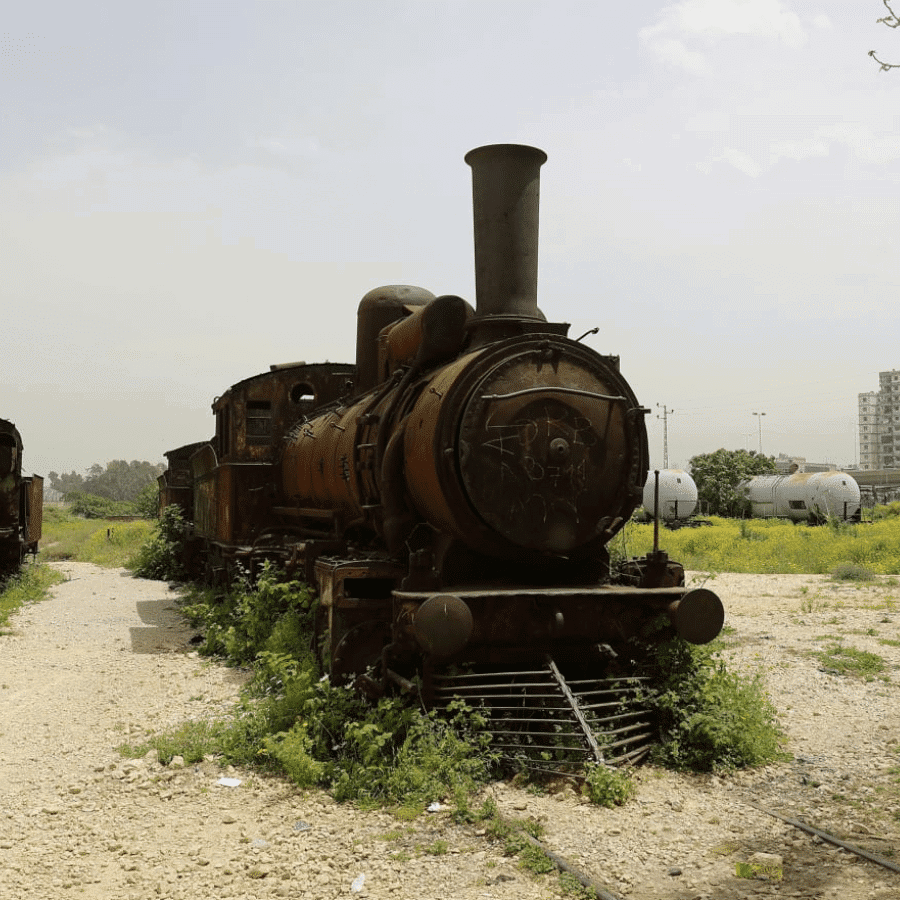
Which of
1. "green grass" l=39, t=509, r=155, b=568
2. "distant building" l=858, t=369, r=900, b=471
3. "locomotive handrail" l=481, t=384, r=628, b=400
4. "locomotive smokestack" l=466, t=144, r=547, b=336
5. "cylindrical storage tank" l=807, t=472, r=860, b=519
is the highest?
"distant building" l=858, t=369, r=900, b=471

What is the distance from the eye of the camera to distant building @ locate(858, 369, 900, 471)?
444ft

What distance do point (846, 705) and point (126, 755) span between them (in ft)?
18.2

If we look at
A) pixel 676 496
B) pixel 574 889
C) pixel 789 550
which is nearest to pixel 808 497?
pixel 676 496

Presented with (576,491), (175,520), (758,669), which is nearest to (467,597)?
(576,491)

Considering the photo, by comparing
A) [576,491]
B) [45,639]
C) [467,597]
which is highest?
[576,491]

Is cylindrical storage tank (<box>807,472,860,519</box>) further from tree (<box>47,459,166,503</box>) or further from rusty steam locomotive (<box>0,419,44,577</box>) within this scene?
tree (<box>47,459,166,503</box>)

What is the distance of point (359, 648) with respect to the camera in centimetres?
643

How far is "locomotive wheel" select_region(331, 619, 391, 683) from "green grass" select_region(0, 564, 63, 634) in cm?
695

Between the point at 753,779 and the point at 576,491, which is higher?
the point at 576,491

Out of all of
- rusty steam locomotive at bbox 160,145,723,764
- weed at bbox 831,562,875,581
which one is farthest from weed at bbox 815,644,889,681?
weed at bbox 831,562,875,581

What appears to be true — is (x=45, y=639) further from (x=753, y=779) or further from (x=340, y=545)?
(x=753, y=779)

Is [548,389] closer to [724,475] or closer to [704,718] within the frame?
[704,718]

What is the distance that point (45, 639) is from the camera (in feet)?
35.6

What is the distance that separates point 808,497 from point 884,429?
4899 inches
